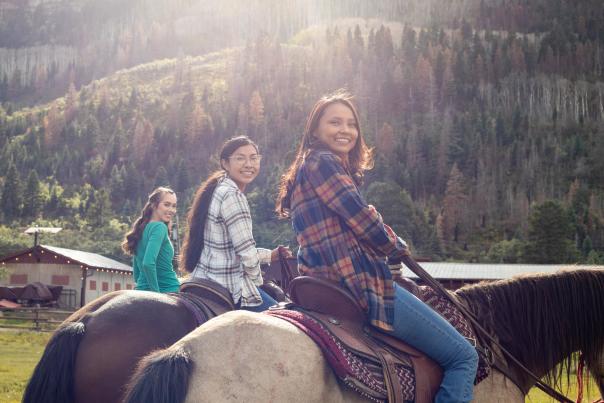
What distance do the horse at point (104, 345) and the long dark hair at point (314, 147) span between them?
1418 millimetres

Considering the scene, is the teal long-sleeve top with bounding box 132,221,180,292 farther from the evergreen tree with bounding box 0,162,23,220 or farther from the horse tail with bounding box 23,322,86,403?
the evergreen tree with bounding box 0,162,23,220

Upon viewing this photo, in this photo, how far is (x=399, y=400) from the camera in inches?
164

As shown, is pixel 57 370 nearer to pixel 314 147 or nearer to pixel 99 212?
pixel 314 147

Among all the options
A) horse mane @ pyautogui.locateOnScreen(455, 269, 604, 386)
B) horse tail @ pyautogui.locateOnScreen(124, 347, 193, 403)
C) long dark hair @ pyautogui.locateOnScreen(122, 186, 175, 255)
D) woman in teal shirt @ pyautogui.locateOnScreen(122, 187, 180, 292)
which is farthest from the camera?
long dark hair @ pyautogui.locateOnScreen(122, 186, 175, 255)

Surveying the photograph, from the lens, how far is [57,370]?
4.85 metres

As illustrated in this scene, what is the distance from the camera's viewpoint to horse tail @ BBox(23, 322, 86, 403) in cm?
473

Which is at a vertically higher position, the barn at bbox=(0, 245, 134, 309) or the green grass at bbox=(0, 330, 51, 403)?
the green grass at bbox=(0, 330, 51, 403)

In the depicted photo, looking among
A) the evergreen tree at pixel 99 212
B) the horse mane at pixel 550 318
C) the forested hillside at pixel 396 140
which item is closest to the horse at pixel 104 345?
the horse mane at pixel 550 318

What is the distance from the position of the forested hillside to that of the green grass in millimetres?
53529

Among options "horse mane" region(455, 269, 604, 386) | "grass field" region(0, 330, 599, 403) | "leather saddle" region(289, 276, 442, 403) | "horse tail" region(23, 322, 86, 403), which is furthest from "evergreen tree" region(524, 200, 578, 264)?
"horse tail" region(23, 322, 86, 403)

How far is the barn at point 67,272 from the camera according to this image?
5244 cm

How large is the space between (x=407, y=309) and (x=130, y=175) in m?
138

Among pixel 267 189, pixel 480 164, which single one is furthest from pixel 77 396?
pixel 480 164

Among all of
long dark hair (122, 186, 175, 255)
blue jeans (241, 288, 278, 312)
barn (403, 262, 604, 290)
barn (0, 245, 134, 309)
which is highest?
long dark hair (122, 186, 175, 255)
